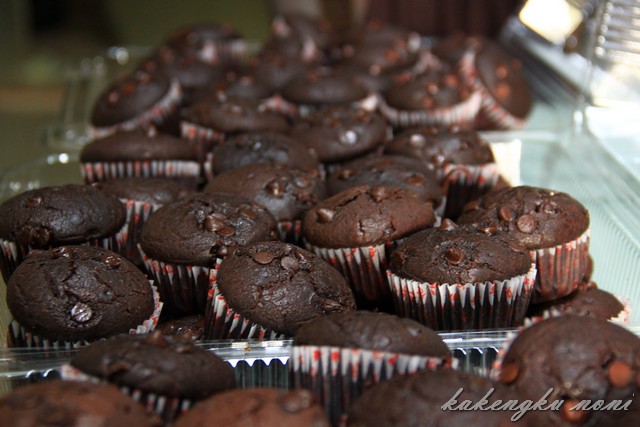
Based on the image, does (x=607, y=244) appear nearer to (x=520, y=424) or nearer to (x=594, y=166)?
(x=594, y=166)

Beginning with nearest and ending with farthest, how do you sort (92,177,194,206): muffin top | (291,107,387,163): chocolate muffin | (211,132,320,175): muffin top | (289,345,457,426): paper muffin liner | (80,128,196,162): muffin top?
(289,345,457,426): paper muffin liner → (92,177,194,206): muffin top → (211,132,320,175): muffin top → (80,128,196,162): muffin top → (291,107,387,163): chocolate muffin

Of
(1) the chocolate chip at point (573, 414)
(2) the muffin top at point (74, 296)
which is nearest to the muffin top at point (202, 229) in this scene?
(2) the muffin top at point (74, 296)

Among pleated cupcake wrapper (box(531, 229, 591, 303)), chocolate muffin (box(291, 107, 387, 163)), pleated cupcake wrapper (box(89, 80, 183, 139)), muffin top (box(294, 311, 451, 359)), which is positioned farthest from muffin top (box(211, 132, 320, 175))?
muffin top (box(294, 311, 451, 359))

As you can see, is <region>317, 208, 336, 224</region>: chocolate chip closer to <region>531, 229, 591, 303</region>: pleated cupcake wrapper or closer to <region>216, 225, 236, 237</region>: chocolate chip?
<region>216, 225, 236, 237</region>: chocolate chip

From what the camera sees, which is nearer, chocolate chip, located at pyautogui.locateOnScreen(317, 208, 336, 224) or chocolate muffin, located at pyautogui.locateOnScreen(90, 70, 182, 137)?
chocolate chip, located at pyautogui.locateOnScreen(317, 208, 336, 224)

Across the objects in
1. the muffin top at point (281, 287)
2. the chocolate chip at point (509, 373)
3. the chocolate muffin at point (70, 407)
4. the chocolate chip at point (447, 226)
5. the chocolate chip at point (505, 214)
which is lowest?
the muffin top at point (281, 287)

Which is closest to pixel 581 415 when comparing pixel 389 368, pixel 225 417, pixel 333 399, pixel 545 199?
pixel 389 368

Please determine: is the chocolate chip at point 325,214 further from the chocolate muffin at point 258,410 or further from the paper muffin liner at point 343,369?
the chocolate muffin at point 258,410


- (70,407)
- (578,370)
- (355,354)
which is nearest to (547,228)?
(578,370)
